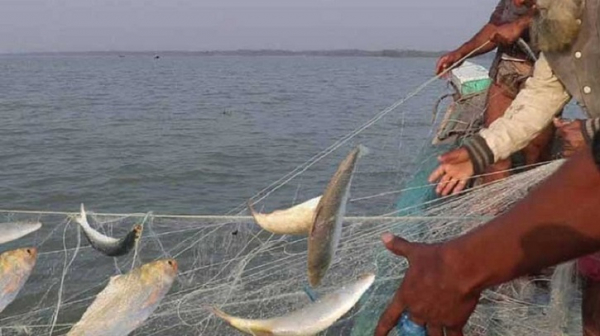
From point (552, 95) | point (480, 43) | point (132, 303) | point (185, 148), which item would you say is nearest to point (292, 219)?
point (132, 303)

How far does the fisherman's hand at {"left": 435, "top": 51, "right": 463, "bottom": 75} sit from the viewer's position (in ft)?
18.3

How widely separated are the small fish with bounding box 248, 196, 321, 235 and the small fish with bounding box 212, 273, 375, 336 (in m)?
0.31

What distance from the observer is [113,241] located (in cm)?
365

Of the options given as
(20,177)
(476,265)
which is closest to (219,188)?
(20,177)

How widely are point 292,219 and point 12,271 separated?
1470mm

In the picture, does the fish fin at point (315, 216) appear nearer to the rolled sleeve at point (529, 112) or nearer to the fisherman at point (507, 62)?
the rolled sleeve at point (529, 112)

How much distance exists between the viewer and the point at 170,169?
13922 mm

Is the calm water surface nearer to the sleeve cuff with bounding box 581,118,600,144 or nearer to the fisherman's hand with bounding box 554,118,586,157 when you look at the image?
the fisherman's hand with bounding box 554,118,586,157

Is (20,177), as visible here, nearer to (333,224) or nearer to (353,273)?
(353,273)

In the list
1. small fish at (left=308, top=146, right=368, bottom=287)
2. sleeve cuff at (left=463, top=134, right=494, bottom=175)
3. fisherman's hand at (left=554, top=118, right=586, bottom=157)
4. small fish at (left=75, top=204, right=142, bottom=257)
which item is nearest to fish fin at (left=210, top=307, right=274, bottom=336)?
small fish at (left=308, top=146, right=368, bottom=287)

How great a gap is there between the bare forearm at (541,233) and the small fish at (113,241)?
2284 mm

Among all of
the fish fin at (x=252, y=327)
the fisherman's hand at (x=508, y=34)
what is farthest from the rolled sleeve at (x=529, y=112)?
the fisherman's hand at (x=508, y=34)

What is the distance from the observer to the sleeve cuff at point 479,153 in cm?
357

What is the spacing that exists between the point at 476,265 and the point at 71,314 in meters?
5.72
